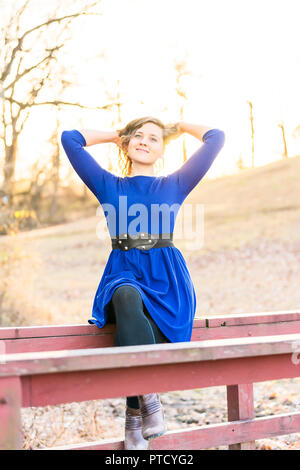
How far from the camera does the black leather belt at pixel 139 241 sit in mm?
2273

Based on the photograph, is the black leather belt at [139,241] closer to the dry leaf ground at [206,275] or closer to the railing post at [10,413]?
the railing post at [10,413]

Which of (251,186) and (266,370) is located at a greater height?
(251,186)

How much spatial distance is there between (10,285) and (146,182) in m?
5.31

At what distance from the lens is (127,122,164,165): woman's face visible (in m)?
2.45

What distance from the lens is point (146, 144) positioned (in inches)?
96.6

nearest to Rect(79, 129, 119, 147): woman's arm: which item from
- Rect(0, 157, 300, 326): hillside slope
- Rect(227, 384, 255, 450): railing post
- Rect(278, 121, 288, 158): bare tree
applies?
Rect(227, 384, 255, 450): railing post

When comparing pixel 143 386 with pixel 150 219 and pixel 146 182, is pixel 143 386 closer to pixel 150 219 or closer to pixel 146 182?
pixel 150 219

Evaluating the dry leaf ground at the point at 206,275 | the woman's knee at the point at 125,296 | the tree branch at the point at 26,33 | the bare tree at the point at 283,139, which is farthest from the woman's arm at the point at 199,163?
the bare tree at the point at 283,139

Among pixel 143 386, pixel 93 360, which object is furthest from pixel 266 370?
pixel 93 360

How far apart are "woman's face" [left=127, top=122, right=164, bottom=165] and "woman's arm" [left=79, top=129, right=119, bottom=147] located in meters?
0.12

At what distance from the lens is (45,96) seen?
6066 mm

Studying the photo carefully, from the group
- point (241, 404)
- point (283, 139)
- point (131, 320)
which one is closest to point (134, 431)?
point (131, 320)

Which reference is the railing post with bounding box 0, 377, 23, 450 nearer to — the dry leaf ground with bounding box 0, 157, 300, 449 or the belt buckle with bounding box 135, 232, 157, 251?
the belt buckle with bounding box 135, 232, 157, 251

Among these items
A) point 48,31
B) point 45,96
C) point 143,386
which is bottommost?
point 143,386
